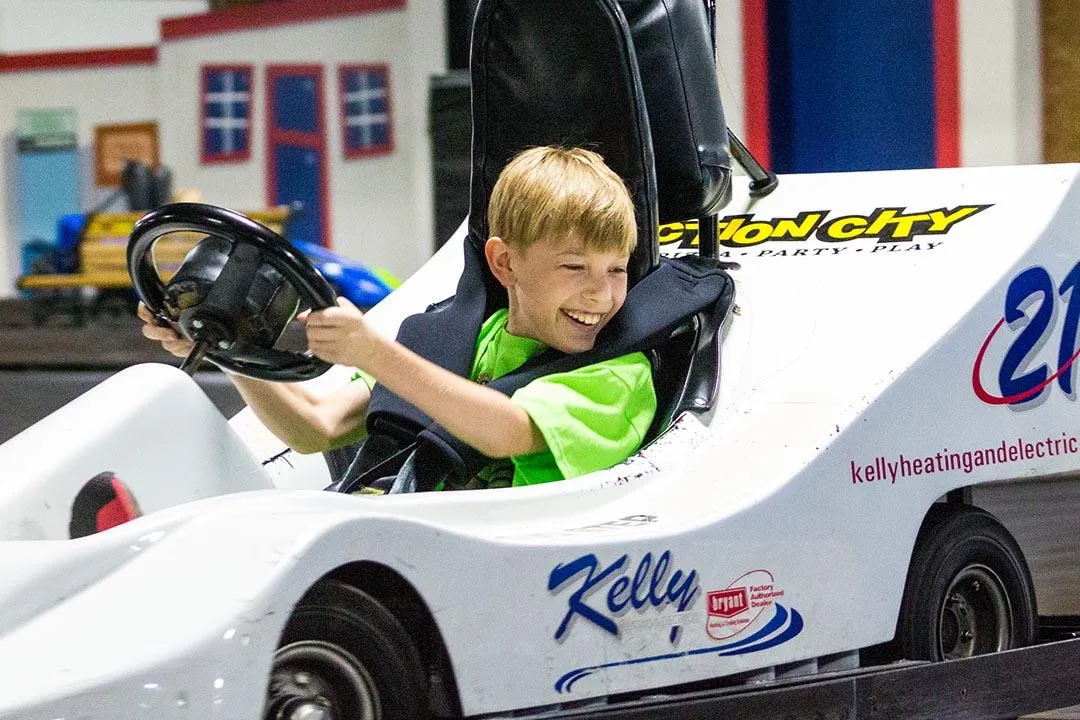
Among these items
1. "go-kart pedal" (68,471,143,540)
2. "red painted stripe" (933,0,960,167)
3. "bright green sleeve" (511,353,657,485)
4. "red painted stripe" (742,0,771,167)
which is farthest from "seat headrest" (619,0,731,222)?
"red painted stripe" (742,0,771,167)

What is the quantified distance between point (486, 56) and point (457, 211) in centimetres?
514

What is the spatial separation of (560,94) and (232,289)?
602 mm

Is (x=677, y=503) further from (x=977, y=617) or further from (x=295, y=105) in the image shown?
(x=295, y=105)

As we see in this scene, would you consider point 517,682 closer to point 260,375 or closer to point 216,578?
point 216,578

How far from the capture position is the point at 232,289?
7.36 ft

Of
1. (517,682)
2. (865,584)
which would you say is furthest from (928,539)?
(517,682)

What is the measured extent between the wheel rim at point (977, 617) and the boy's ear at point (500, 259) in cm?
83

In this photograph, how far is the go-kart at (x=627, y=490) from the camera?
1756mm

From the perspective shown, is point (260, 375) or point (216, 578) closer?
point (216, 578)

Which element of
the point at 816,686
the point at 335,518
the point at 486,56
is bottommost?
the point at 816,686

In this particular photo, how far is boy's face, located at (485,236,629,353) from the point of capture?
7.38ft

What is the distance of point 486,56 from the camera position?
2.64 metres

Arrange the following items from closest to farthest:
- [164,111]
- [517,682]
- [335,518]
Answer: [335,518] < [517,682] < [164,111]

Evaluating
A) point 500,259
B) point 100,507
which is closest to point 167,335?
point 100,507
